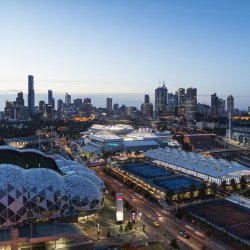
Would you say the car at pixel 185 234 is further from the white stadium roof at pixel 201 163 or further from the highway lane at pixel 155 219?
the white stadium roof at pixel 201 163

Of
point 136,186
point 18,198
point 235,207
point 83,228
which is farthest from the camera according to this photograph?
point 136,186

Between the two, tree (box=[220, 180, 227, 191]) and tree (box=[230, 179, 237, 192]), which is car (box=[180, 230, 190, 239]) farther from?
tree (box=[230, 179, 237, 192])

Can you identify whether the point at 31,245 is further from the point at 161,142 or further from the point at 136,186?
the point at 161,142

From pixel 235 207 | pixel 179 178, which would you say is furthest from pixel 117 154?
pixel 235 207

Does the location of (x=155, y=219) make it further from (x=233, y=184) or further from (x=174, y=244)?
(x=233, y=184)

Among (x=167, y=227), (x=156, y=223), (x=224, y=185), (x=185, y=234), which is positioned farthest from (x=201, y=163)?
(x=185, y=234)

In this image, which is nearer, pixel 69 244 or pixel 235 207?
pixel 69 244

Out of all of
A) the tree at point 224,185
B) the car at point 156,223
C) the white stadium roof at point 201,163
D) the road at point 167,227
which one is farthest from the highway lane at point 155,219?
the white stadium roof at point 201,163
